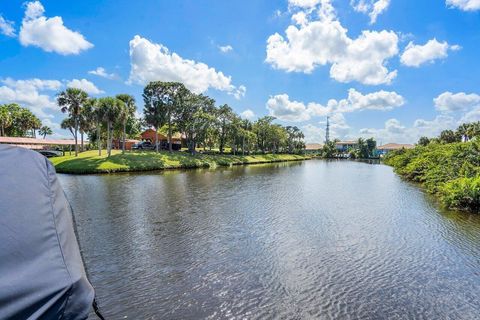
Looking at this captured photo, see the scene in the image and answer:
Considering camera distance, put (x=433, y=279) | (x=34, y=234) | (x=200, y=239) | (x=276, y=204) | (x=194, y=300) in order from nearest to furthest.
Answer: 1. (x=34, y=234)
2. (x=194, y=300)
3. (x=433, y=279)
4. (x=200, y=239)
5. (x=276, y=204)

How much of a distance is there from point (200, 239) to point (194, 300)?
16.0 feet

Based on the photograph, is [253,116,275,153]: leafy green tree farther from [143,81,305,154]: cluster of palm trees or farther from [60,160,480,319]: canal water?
[60,160,480,319]: canal water

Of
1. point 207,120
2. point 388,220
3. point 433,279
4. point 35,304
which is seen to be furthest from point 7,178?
point 207,120

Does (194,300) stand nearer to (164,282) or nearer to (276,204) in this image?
(164,282)

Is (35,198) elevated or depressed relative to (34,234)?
elevated

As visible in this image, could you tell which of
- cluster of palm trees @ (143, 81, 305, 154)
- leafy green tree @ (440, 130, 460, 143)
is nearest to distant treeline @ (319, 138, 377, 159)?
leafy green tree @ (440, 130, 460, 143)

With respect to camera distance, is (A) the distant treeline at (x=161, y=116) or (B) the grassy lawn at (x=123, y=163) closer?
(B) the grassy lawn at (x=123, y=163)

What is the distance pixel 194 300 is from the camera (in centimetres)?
799

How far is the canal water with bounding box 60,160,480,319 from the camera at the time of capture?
7840mm

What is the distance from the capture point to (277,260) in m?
10.8

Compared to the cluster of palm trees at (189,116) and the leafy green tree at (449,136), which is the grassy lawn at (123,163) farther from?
the leafy green tree at (449,136)

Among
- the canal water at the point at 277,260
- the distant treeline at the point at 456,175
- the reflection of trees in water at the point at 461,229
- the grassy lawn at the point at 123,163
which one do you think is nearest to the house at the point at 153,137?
the grassy lawn at the point at 123,163

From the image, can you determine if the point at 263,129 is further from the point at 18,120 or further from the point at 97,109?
the point at 18,120

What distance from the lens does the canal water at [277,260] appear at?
25.7 ft
